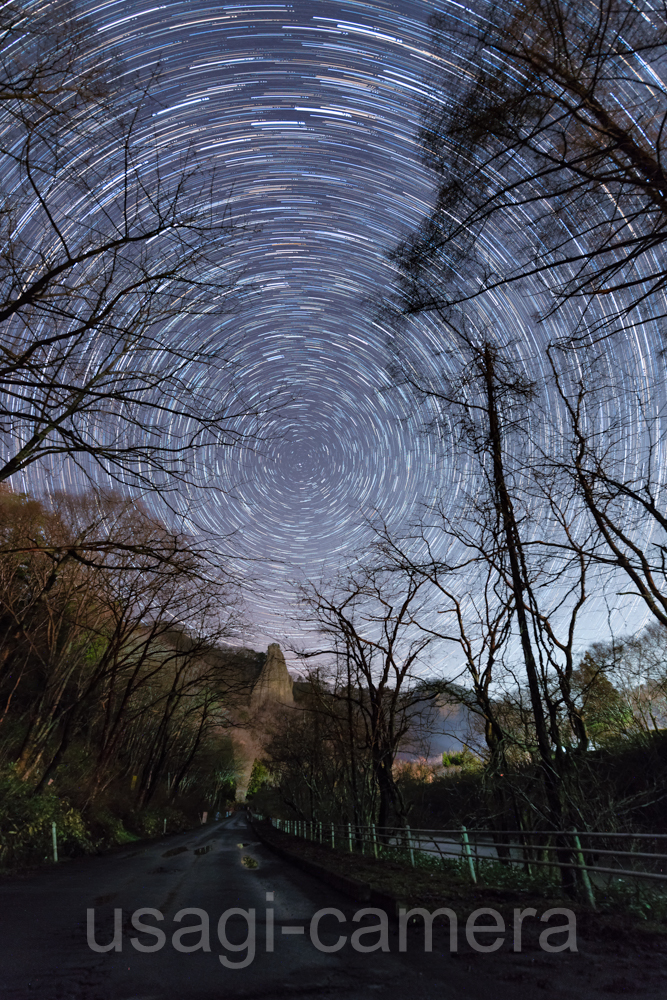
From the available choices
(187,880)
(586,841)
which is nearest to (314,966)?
(586,841)

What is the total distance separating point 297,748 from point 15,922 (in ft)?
122

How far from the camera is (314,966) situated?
4.20 m

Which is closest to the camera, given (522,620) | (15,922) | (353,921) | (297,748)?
(15,922)

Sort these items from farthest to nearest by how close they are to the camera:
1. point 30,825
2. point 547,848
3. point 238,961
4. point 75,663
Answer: point 75,663 → point 30,825 → point 547,848 → point 238,961

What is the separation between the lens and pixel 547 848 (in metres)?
4.64

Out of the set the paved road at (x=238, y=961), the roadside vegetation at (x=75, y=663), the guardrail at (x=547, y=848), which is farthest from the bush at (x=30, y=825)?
the guardrail at (x=547, y=848)

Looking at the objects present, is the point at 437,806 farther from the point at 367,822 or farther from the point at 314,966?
the point at 314,966

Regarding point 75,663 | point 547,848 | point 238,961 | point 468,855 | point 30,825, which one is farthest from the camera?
point 75,663

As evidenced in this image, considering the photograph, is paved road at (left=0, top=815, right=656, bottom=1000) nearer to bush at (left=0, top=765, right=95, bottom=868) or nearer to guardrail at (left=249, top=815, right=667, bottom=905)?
guardrail at (left=249, top=815, right=667, bottom=905)

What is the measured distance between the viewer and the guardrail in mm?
4833

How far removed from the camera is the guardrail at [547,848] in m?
4.83

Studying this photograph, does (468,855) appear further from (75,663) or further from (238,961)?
(75,663)

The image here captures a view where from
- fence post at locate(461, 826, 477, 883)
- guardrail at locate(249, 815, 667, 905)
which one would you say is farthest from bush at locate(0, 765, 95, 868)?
fence post at locate(461, 826, 477, 883)

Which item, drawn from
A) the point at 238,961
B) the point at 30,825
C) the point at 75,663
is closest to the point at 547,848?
the point at 238,961
